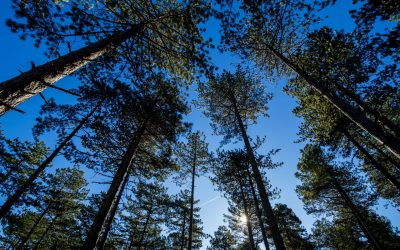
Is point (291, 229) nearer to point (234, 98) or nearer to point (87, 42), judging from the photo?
point (234, 98)

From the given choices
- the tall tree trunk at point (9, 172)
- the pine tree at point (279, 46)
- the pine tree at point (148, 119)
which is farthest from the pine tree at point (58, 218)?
the pine tree at point (279, 46)

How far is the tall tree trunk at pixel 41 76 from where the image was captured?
3565 millimetres

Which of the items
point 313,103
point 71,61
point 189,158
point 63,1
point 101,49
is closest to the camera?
point 71,61

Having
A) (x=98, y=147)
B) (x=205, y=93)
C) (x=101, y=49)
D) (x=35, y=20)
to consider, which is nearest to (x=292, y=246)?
(x=205, y=93)

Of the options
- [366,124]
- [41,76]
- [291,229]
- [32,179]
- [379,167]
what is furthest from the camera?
[291,229]

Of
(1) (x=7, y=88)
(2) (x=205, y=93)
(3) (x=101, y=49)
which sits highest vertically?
(2) (x=205, y=93)

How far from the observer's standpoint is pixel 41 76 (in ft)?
13.4

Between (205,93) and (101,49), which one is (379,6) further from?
(205,93)

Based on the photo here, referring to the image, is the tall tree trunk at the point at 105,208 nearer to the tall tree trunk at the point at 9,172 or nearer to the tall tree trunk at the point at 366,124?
the tall tree trunk at the point at 366,124

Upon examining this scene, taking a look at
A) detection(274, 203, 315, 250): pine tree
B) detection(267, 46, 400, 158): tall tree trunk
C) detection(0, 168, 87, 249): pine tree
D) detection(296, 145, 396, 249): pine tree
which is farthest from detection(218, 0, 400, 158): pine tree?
detection(0, 168, 87, 249): pine tree

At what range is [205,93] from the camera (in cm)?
1558

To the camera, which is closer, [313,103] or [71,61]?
[71,61]

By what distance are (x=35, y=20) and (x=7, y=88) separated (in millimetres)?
2845

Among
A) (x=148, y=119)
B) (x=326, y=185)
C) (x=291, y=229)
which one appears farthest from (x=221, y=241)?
(x=148, y=119)
